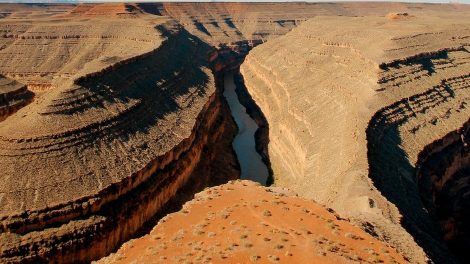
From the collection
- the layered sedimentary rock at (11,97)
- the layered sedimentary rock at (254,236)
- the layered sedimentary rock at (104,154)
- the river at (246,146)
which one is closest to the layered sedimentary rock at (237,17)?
the river at (246,146)

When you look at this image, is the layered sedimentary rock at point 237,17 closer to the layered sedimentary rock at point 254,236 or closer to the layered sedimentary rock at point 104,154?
the layered sedimentary rock at point 104,154

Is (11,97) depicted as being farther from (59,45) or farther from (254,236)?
(254,236)

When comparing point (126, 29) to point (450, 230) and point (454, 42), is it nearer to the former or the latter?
point (454, 42)

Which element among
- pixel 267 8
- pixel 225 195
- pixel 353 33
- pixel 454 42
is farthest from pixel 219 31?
pixel 225 195

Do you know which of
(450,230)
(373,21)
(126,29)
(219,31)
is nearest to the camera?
(450,230)

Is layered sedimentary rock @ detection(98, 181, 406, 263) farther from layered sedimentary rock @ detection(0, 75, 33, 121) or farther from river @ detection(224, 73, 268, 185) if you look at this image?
layered sedimentary rock @ detection(0, 75, 33, 121)

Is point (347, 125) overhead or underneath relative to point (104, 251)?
overhead

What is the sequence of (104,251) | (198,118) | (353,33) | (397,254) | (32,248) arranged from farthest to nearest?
(353,33)
(198,118)
(104,251)
(32,248)
(397,254)
